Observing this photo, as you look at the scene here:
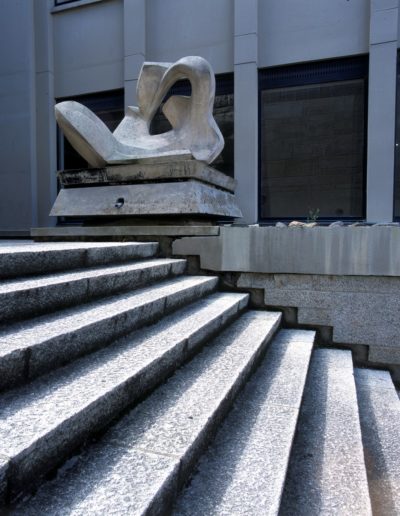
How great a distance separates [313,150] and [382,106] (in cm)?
223

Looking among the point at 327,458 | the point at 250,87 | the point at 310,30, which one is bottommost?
the point at 327,458

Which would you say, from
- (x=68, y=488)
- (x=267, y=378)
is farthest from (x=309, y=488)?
(x=68, y=488)

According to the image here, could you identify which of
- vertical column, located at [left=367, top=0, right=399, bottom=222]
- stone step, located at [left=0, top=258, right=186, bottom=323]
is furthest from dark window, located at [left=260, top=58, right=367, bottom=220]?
stone step, located at [left=0, top=258, right=186, bottom=323]

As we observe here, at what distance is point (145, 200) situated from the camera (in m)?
4.41

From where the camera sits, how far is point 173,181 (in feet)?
14.4

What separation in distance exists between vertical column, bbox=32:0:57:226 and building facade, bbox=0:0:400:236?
27mm

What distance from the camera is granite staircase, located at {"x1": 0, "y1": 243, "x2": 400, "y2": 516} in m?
1.24

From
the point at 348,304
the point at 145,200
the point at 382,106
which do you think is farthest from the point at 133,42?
the point at 348,304

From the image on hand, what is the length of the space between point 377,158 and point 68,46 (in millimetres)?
7227

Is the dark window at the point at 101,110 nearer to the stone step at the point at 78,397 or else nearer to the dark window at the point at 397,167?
the dark window at the point at 397,167

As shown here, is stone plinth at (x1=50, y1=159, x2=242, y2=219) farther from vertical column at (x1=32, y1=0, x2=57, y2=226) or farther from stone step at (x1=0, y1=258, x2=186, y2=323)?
vertical column at (x1=32, y1=0, x2=57, y2=226)

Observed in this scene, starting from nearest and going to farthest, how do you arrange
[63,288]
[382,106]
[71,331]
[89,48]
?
[71,331] < [63,288] < [382,106] < [89,48]

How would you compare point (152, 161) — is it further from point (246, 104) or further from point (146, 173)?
point (246, 104)

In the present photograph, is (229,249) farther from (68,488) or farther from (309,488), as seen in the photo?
(68,488)
